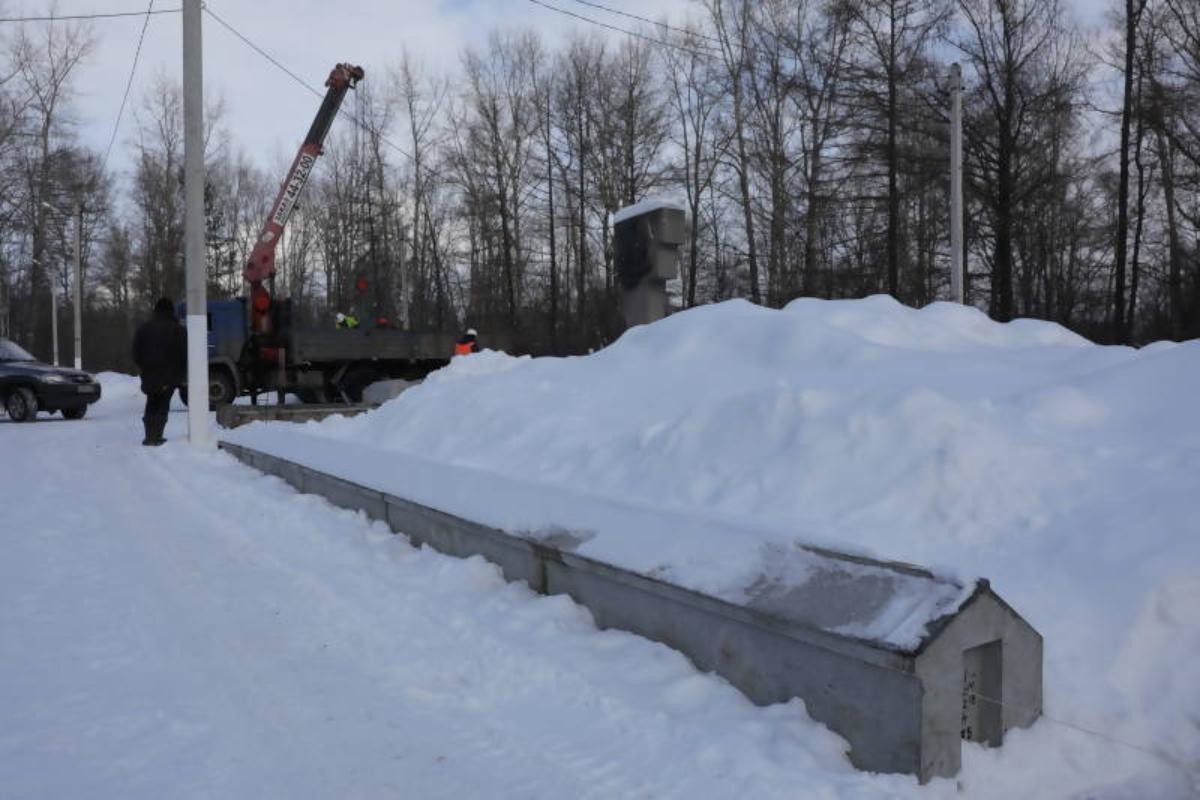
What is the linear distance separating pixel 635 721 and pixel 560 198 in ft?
125

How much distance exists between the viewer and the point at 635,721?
9.74ft

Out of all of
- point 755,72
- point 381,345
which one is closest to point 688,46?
point 755,72

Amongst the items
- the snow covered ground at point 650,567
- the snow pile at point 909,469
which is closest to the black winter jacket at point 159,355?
the snow covered ground at point 650,567

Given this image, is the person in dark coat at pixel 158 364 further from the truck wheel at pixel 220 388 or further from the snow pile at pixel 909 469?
the snow pile at pixel 909 469

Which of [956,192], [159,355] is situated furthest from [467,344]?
[956,192]

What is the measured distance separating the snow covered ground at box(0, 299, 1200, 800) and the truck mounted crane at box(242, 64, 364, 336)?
10.5 m

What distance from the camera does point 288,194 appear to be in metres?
17.2

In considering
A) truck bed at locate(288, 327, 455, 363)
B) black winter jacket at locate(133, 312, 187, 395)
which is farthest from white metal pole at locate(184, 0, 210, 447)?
truck bed at locate(288, 327, 455, 363)

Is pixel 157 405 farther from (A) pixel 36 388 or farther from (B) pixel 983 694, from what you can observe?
(B) pixel 983 694

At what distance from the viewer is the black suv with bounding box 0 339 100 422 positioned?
628 inches

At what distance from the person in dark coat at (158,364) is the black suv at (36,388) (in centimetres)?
578

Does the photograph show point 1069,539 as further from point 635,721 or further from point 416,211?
point 416,211

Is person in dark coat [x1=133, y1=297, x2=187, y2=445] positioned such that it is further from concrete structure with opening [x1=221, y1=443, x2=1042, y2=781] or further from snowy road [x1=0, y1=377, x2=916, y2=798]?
concrete structure with opening [x1=221, y1=443, x2=1042, y2=781]

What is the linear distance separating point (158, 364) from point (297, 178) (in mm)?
6769
